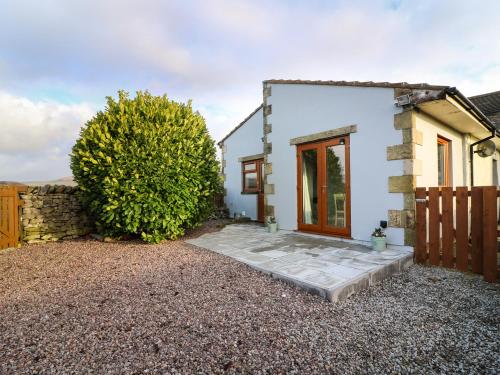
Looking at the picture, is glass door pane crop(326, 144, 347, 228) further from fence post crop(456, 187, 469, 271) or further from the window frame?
the window frame

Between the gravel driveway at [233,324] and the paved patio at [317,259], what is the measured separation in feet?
0.47

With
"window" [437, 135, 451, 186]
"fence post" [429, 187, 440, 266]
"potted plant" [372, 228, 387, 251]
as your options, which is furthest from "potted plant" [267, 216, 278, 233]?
"window" [437, 135, 451, 186]

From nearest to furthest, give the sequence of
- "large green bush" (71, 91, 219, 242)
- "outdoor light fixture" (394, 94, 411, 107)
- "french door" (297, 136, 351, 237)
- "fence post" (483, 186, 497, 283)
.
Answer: "fence post" (483, 186, 497, 283)
"outdoor light fixture" (394, 94, 411, 107)
"large green bush" (71, 91, 219, 242)
"french door" (297, 136, 351, 237)

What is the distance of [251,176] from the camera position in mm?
10234

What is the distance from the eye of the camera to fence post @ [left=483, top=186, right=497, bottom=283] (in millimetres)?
3535

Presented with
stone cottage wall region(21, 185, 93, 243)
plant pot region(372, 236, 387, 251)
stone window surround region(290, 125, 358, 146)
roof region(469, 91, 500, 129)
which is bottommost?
plant pot region(372, 236, 387, 251)

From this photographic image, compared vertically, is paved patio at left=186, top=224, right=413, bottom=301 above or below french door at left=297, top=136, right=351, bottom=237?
below

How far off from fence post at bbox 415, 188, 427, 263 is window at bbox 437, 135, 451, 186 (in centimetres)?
208

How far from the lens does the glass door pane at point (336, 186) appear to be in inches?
218

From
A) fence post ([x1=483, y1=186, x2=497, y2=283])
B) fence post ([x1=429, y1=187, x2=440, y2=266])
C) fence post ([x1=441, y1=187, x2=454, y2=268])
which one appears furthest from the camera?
fence post ([x1=429, y1=187, x2=440, y2=266])

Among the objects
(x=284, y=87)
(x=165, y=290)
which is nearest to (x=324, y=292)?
(x=165, y=290)

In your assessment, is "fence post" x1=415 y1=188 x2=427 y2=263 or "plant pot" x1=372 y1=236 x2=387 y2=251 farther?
"plant pot" x1=372 y1=236 x2=387 y2=251

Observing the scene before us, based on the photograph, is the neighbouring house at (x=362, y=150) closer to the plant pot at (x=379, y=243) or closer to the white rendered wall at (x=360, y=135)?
the white rendered wall at (x=360, y=135)

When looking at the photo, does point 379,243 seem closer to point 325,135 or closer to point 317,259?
point 317,259
